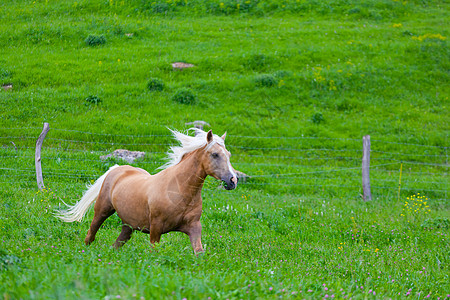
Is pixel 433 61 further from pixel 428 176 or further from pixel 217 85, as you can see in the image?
pixel 217 85

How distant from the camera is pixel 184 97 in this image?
20016 millimetres

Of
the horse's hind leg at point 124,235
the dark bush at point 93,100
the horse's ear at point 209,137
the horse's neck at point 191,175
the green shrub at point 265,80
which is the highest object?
the horse's ear at point 209,137

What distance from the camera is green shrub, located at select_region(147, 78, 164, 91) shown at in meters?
20.7

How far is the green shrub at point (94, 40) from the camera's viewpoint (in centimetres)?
2519

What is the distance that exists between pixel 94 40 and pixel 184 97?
350 inches

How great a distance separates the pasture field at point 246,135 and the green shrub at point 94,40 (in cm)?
7

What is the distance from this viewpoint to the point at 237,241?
8031mm

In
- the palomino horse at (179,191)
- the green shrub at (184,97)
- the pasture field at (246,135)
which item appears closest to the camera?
the pasture field at (246,135)

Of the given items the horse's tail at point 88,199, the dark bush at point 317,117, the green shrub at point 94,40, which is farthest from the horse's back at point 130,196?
the green shrub at point 94,40

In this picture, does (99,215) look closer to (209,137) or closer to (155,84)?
(209,137)

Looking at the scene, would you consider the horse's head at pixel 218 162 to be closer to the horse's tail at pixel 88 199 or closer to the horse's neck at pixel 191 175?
the horse's neck at pixel 191 175

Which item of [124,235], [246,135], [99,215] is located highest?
[99,215]

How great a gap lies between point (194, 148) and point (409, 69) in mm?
22254

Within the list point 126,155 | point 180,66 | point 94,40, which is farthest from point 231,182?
point 94,40
